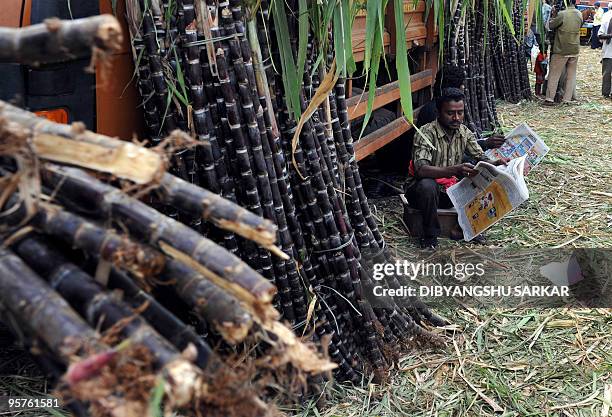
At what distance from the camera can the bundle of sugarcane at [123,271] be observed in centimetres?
86

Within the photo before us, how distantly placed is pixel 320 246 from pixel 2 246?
77.3 inches

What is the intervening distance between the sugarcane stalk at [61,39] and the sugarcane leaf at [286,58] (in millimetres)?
1606

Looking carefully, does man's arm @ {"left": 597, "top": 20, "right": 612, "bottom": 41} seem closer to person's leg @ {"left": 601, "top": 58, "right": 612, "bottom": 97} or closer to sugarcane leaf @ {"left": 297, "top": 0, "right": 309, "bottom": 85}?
person's leg @ {"left": 601, "top": 58, "right": 612, "bottom": 97}

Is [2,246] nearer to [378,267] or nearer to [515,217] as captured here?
[378,267]

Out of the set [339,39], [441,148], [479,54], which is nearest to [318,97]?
[339,39]

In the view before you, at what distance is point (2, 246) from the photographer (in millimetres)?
976

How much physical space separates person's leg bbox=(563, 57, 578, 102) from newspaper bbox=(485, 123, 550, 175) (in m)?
5.61

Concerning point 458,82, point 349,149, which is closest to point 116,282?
point 349,149

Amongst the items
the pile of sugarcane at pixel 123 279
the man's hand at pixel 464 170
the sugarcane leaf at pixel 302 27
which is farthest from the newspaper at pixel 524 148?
the pile of sugarcane at pixel 123 279

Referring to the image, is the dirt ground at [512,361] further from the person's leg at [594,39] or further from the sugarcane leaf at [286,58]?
the person's leg at [594,39]

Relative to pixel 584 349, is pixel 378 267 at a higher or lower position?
higher

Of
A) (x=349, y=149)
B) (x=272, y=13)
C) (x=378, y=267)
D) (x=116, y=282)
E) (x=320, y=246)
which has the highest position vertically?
(x=272, y=13)

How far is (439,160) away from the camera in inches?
186

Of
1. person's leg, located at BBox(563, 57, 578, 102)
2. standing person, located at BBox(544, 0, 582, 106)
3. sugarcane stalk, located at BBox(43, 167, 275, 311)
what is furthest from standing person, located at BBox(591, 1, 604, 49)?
sugarcane stalk, located at BBox(43, 167, 275, 311)
